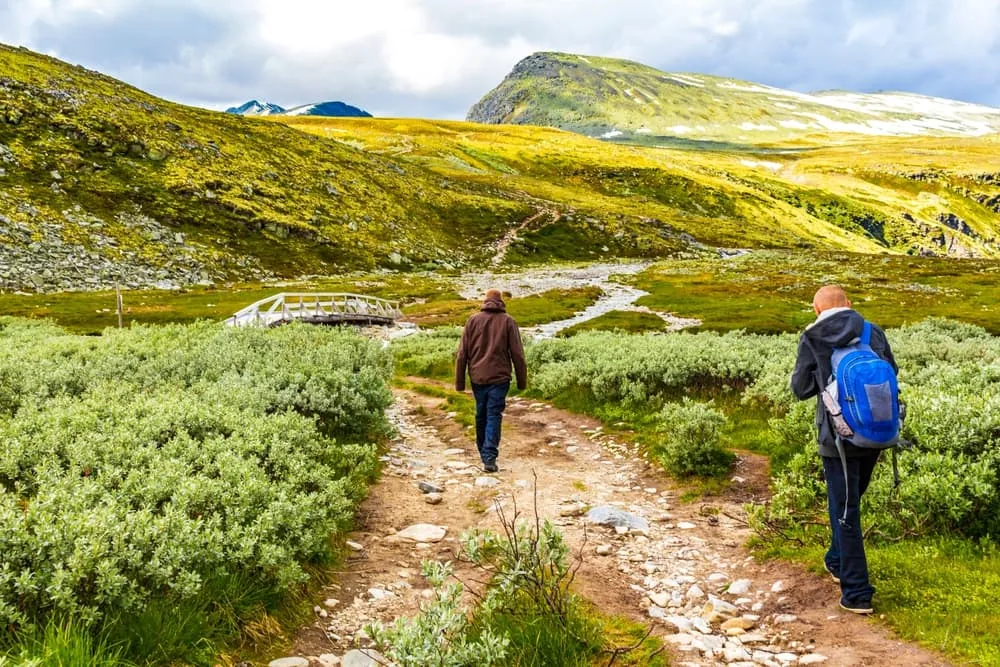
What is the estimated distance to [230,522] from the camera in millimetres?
5785

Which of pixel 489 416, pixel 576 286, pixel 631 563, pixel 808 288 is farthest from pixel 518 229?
pixel 631 563

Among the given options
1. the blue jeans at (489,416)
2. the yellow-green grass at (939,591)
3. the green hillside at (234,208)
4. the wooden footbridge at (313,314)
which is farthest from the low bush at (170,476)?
the green hillside at (234,208)

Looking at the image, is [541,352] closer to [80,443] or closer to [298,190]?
[80,443]

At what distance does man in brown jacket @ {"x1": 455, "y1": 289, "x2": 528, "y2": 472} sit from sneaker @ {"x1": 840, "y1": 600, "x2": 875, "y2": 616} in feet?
21.5

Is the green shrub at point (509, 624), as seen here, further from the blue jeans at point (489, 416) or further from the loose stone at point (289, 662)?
the blue jeans at point (489, 416)

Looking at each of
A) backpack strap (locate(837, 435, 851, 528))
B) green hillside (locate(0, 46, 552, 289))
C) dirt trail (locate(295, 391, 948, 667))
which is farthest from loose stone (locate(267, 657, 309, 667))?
green hillside (locate(0, 46, 552, 289))

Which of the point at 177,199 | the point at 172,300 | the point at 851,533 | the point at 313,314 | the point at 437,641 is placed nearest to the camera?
the point at 437,641

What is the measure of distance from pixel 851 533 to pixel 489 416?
6788 mm

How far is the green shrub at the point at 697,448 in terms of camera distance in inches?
406

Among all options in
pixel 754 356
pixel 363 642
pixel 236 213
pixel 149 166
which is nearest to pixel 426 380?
pixel 754 356

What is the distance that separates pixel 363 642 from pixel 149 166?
331 feet

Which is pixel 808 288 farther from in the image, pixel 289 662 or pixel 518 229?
pixel 289 662

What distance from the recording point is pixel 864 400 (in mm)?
5375

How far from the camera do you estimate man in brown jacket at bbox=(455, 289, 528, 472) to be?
37.8ft
